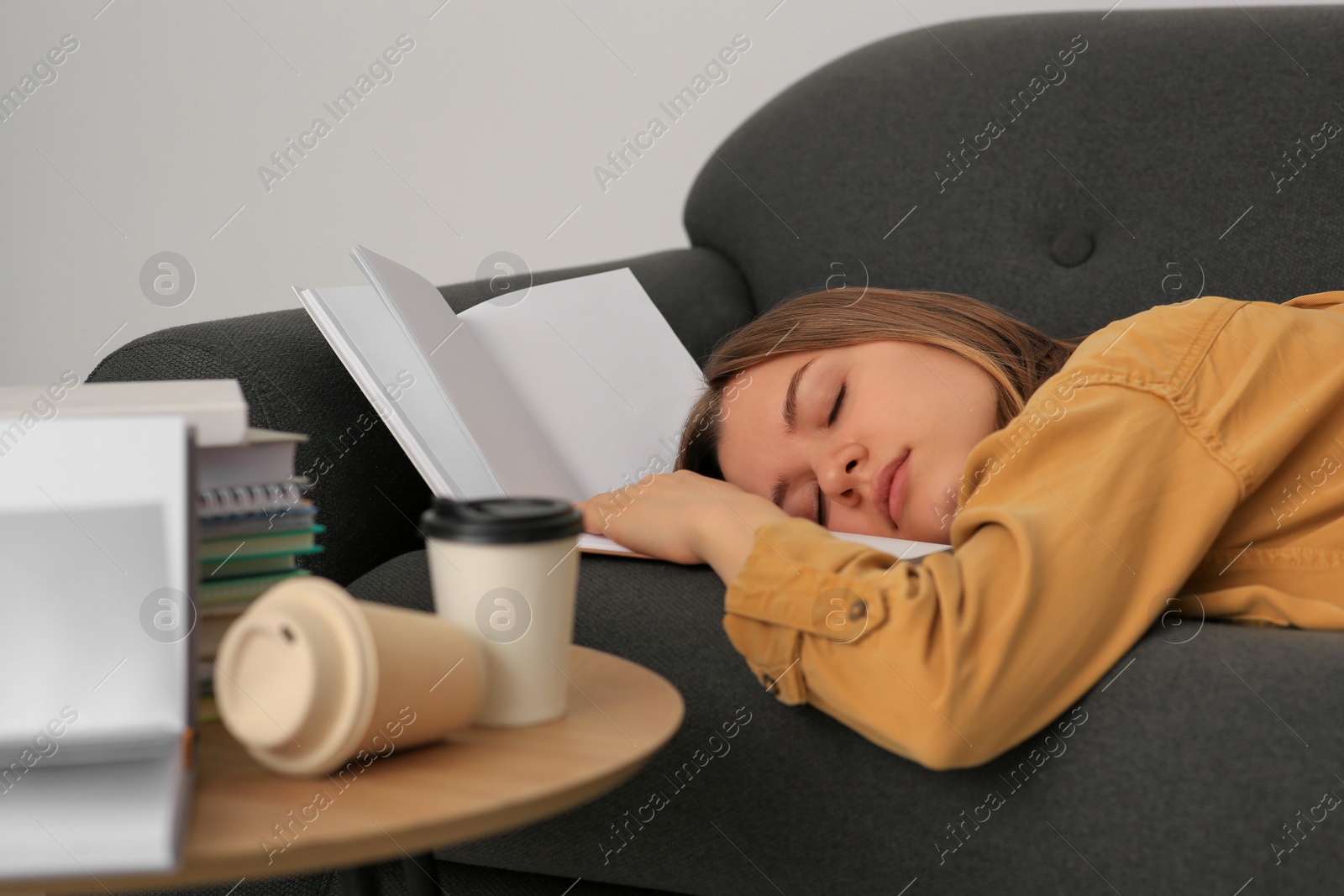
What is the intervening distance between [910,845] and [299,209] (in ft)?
7.45

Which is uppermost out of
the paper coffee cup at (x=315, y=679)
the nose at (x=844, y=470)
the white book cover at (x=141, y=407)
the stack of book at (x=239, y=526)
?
the white book cover at (x=141, y=407)

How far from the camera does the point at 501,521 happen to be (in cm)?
59

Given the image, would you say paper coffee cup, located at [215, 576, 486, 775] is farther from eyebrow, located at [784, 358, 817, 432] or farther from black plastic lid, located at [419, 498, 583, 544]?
eyebrow, located at [784, 358, 817, 432]

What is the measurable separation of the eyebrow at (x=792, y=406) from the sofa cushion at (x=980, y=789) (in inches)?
9.1

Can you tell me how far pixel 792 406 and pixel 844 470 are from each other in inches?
3.9

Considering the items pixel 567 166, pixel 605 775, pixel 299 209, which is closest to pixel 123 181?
pixel 299 209

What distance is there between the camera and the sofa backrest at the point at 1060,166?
1488 millimetres

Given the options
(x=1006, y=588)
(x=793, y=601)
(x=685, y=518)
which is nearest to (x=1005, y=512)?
(x=1006, y=588)

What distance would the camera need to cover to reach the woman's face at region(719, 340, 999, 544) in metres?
1.10

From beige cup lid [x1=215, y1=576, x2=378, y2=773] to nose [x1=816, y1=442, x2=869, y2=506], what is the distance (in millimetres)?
665

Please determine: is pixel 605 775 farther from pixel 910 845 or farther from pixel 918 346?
pixel 918 346

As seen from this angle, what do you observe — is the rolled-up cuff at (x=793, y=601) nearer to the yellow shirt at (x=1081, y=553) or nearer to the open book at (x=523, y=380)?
the yellow shirt at (x=1081, y=553)

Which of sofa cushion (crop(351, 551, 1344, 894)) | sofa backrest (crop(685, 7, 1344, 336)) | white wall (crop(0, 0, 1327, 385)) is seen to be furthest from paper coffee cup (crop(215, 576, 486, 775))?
white wall (crop(0, 0, 1327, 385))

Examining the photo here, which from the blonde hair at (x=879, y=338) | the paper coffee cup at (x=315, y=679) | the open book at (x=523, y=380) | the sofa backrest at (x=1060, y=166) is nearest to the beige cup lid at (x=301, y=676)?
the paper coffee cup at (x=315, y=679)
